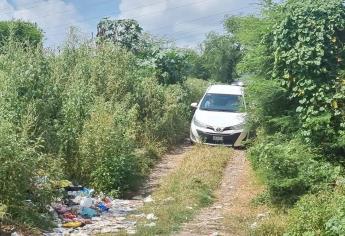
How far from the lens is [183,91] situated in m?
20.2

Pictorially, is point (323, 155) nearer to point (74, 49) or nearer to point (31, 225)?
point (31, 225)

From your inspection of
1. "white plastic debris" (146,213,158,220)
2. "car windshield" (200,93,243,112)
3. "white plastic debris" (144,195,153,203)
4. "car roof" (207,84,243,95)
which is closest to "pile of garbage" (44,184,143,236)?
"white plastic debris" (144,195,153,203)

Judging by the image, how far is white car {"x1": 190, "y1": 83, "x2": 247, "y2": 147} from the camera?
14984 mm

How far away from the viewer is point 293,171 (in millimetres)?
8500

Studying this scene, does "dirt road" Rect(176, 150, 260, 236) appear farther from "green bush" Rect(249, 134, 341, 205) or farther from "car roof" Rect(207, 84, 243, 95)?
"car roof" Rect(207, 84, 243, 95)

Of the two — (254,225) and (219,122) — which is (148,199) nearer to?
(254,225)

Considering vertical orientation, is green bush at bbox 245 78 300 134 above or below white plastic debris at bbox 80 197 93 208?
above

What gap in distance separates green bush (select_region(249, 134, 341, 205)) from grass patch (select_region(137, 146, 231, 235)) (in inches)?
58.0

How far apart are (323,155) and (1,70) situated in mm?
6698

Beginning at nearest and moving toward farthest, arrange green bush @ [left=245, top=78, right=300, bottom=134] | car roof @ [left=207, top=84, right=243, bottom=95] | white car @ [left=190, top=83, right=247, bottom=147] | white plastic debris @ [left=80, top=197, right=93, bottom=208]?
white plastic debris @ [left=80, top=197, right=93, bottom=208]
green bush @ [left=245, top=78, right=300, bottom=134]
white car @ [left=190, top=83, right=247, bottom=147]
car roof @ [left=207, top=84, right=243, bottom=95]

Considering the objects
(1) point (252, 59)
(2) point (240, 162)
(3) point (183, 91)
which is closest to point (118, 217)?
(1) point (252, 59)

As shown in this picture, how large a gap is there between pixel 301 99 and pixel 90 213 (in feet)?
13.7

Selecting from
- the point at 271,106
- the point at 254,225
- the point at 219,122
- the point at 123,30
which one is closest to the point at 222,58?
the point at 123,30

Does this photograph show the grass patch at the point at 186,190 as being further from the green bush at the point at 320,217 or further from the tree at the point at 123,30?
the tree at the point at 123,30
